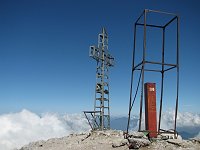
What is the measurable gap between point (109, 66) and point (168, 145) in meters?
22.2

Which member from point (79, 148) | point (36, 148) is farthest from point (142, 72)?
point (36, 148)

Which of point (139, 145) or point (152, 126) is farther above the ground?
point (152, 126)

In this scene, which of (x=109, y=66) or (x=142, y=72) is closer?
(x=142, y=72)

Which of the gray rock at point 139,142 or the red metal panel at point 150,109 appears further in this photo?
the red metal panel at point 150,109

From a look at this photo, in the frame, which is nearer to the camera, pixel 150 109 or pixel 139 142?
pixel 139 142

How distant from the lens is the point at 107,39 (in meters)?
34.7

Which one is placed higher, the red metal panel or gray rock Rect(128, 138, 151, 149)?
the red metal panel

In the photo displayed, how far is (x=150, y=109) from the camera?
47.0 feet

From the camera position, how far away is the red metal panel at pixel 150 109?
14305mm

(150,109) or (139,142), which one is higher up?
(150,109)

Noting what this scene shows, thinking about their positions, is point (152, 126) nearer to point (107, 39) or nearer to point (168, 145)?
point (168, 145)

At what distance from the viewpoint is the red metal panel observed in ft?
46.9

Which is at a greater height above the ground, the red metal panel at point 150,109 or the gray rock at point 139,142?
the red metal panel at point 150,109

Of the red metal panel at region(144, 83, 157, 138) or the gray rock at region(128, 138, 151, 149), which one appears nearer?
the gray rock at region(128, 138, 151, 149)
